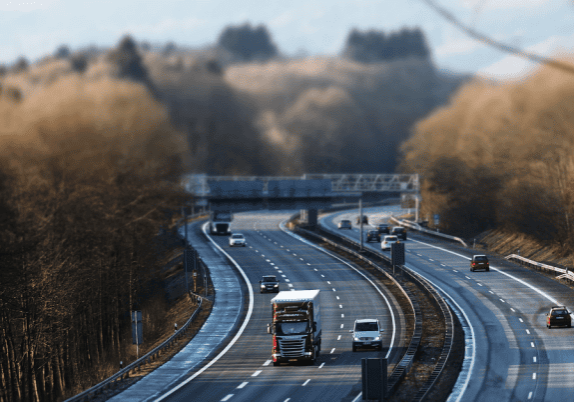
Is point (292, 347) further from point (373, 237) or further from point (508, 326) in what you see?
point (373, 237)

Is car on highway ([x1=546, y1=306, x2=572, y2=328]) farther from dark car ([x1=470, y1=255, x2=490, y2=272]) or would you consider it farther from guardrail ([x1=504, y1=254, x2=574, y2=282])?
dark car ([x1=470, y1=255, x2=490, y2=272])

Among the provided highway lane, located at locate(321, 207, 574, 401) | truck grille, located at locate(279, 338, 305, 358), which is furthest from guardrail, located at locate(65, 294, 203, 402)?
highway lane, located at locate(321, 207, 574, 401)

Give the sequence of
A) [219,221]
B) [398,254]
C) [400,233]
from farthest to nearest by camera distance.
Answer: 1. [219,221]
2. [400,233]
3. [398,254]

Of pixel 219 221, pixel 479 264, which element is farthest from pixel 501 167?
pixel 219 221

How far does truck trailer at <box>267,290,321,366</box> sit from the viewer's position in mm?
46000

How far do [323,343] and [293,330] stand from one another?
9.25 metres

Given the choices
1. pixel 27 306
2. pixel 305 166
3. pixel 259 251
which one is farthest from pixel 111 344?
pixel 305 166

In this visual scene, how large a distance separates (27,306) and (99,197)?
20902 mm

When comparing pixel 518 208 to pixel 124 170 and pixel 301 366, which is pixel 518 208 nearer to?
pixel 124 170

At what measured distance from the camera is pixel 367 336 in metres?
50.6

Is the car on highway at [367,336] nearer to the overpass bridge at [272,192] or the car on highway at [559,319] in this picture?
the car on highway at [559,319]

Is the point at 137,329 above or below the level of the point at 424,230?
above

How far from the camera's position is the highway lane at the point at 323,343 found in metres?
39.6

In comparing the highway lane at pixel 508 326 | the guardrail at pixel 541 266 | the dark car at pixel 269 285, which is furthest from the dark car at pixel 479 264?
the dark car at pixel 269 285
